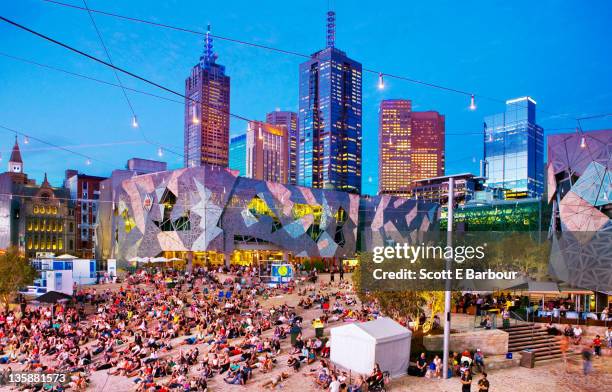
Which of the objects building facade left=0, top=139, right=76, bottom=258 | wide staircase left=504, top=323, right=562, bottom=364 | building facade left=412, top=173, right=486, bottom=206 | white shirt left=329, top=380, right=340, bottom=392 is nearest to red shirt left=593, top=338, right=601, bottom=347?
wide staircase left=504, top=323, right=562, bottom=364

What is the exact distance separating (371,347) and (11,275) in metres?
27.0

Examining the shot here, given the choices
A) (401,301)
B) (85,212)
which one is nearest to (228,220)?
(401,301)

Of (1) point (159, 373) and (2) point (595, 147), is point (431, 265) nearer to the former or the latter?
(1) point (159, 373)

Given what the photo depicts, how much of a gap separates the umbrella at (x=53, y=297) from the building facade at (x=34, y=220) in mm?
49457

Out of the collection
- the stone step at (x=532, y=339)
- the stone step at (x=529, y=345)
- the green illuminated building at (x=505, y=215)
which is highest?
the green illuminated building at (x=505, y=215)

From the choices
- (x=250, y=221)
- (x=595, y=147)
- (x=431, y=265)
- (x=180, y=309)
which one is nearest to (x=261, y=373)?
(x=431, y=265)

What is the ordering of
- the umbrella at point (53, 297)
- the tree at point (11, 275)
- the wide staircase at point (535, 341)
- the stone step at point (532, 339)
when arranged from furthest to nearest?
1. the tree at point (11, 275)
2. the umbrella at point (53, 297)
3. the stone step at point (532, 339)
4. the wide staircase at point (535, 341)

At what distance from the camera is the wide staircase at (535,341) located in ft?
70.9

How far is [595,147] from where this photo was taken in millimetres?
30188

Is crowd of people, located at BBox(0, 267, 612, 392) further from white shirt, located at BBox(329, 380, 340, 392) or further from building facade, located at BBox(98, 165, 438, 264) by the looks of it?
building facade, located at BBox(98, 165, 438, 264)

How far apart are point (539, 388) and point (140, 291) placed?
1110 inches

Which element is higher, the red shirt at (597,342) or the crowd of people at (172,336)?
the red shirt at (597,342)

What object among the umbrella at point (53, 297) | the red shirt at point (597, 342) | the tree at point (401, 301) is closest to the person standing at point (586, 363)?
the red shirt at point (597, 342)

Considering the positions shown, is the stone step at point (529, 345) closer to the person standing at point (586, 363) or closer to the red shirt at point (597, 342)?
the red shirt at point (597, 342)
